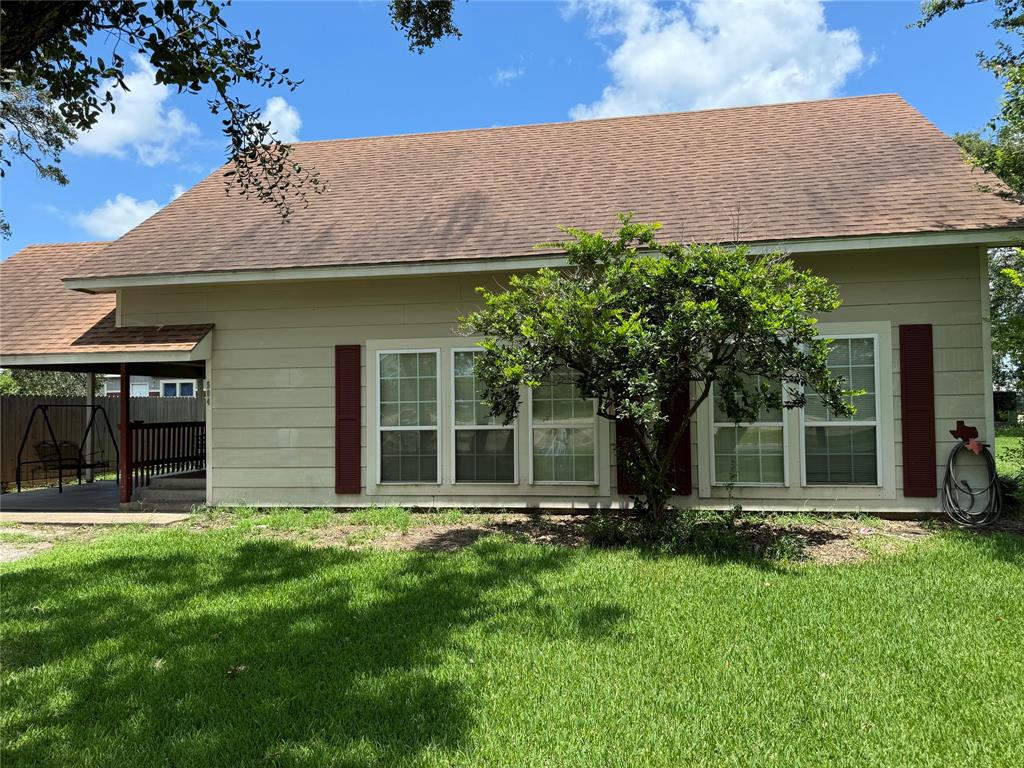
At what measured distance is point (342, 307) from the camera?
28.3 feet

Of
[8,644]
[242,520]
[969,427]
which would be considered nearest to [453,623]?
[8,644]

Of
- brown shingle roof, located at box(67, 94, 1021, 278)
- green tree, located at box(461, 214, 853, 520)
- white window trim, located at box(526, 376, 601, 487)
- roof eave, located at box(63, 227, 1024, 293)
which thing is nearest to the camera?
green tree, located at box(461, 214, 853, 520)

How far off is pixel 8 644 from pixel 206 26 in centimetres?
393

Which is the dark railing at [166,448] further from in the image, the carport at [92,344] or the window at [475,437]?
the window at [475,437]

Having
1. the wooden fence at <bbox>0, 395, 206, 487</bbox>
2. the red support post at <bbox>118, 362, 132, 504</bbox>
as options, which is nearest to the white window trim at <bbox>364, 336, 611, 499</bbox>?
the red support post at <bbox>118, 362, 132, 504</bbox>

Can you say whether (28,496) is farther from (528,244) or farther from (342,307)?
(528,244)

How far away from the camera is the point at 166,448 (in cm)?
1230

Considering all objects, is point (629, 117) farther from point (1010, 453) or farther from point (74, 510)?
point (74, 510)

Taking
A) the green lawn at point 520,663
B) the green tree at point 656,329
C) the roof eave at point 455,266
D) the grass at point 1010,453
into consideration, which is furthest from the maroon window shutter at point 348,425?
the grass at point 1010,453

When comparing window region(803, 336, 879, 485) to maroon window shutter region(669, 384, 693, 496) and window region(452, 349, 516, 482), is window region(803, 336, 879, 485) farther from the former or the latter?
window region(452, 349, 516, 482)

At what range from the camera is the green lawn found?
279 cm

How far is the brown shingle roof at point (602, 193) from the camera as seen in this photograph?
25.7 feet

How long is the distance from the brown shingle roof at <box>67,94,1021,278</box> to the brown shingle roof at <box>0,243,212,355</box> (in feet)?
2.77

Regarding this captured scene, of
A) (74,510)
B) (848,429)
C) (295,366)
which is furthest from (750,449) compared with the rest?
(74,510)
